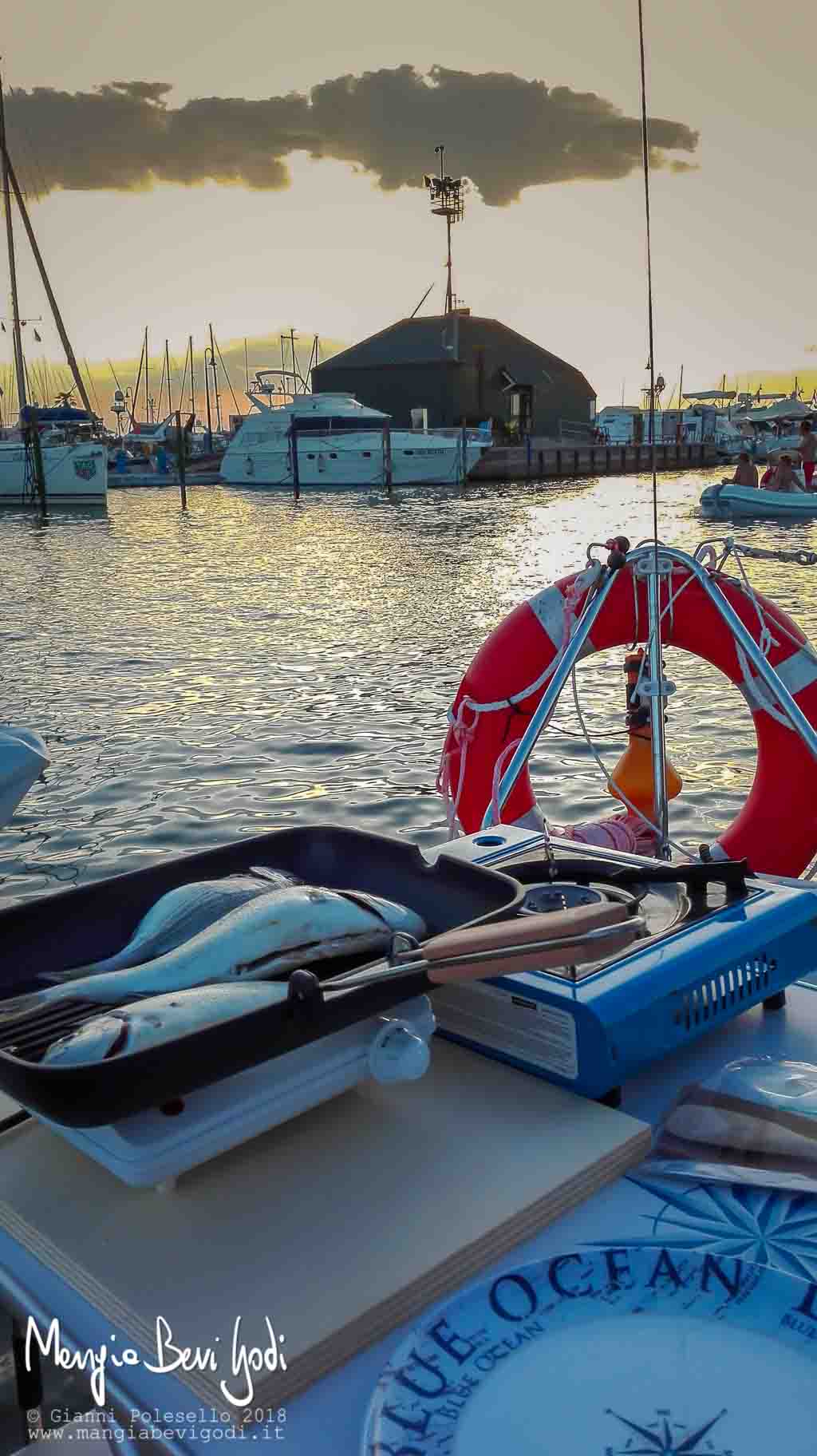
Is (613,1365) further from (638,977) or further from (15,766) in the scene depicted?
(15,766)

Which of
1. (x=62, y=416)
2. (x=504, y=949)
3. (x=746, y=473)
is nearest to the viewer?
(x=504, y=949)

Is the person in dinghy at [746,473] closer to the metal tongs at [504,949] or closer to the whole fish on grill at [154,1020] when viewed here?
the metal tongs at [504,949]

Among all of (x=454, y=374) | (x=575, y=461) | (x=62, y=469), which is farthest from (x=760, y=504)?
(x=454, y=374)

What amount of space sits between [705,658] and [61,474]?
A: 32383 mm

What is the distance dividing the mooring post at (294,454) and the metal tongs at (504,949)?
37.6 metres

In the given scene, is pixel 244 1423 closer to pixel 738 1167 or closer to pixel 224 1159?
pixel 224 1159

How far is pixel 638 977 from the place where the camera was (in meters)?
1.51

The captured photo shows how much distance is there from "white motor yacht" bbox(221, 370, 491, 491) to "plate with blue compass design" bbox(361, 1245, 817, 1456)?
132ft

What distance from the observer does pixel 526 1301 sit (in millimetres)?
1159

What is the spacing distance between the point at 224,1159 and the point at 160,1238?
0.13m

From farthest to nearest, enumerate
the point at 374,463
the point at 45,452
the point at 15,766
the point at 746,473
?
1. the point at 374,463
2. the point at 45,452
3. the point at 746,473
4. the point at 15,766

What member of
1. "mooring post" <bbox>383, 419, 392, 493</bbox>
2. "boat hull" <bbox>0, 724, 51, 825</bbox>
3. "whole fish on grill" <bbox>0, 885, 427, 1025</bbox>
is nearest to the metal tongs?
"whole fish on grill" <bbox>0, 885, 427, 1025</bbox>

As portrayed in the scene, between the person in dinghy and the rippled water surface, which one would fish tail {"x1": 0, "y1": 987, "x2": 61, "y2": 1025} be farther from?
the person in dinghy

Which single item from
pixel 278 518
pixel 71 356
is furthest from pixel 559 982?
pixel 71 356
